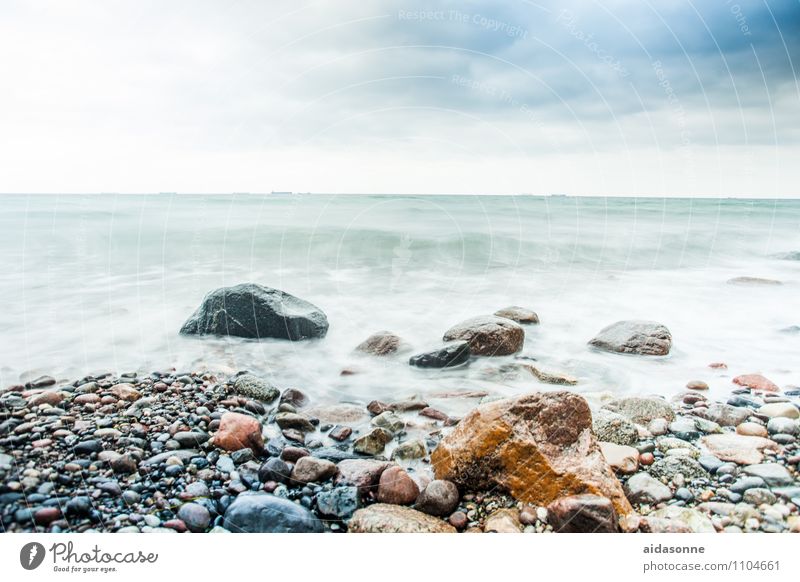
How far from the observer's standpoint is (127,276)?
6805 millimetres

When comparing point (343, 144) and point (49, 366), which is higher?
point (343, 144)

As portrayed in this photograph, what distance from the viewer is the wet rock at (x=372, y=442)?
2930 mm

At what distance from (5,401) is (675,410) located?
13.7ft

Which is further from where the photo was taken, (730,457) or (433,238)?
(433,238)

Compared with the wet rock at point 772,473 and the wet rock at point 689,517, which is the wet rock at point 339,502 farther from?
the wet rock at point 772,473

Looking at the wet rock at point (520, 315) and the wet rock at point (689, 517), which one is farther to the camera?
the wet rock at point (520, 315)

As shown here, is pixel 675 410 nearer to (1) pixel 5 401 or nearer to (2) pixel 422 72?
(2) pixel 422 72

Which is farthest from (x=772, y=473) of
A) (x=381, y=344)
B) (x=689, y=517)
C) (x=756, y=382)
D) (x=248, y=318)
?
(x=248, y=318)

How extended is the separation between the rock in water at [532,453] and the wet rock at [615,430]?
362 mm

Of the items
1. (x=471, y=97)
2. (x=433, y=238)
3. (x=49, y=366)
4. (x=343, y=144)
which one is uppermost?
(x=471, y=97)

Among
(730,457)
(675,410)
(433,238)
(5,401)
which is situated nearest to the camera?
(730,457)
